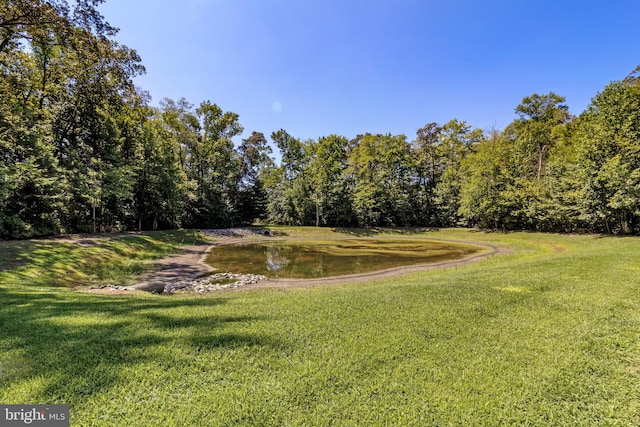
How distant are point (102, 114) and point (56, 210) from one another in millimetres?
7734

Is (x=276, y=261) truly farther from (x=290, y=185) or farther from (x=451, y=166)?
(x=451, y=166)

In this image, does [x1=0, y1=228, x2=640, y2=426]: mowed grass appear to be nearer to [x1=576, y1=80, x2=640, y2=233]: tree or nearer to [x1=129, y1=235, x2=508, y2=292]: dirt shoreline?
[x1=129, y1=235, x2=508, y2=292]: dirt shoreline

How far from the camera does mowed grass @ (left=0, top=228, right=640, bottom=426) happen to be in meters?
2.66

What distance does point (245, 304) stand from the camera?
5832mm

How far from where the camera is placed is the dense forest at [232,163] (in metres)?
14.3

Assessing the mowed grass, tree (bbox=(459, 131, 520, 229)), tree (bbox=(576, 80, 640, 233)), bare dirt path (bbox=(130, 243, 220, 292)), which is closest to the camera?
the mowed grass

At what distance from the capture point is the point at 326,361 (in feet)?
11.4

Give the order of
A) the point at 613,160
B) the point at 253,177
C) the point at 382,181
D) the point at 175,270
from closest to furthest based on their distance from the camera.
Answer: the point at 175,270
the point at 613,160
the point at 382,181
the point at 253,177

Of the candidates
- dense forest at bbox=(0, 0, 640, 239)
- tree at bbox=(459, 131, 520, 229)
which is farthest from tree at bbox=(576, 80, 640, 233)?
tree at bbox=(459, 131, 520, 229)

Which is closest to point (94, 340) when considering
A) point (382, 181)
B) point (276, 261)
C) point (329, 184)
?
point (276, 261)

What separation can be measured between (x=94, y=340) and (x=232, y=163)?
33676 mm

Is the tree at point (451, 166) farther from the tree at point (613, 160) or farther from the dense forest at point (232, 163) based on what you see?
the tree at point (613, 160)

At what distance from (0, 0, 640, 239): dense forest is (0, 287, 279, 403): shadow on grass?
33.1 ft

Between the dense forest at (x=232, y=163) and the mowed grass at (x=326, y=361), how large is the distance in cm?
1137
